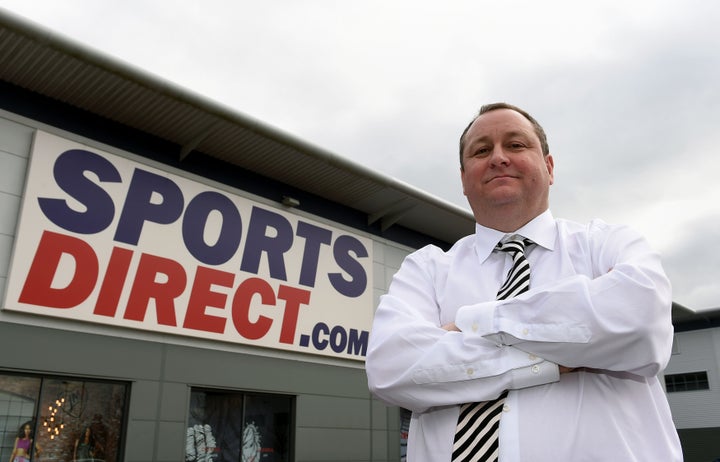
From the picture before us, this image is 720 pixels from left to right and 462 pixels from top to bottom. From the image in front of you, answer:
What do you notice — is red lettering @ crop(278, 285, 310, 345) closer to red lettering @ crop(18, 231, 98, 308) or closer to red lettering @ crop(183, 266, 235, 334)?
red lettering @ crop(183, 266, 235, 334)

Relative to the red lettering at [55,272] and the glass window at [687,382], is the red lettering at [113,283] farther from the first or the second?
the glass window at [687,382]

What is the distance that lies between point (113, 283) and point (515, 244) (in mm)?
7181

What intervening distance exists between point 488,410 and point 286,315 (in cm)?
848

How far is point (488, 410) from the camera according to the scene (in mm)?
1346

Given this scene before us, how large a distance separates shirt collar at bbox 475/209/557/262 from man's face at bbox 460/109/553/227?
0.03m

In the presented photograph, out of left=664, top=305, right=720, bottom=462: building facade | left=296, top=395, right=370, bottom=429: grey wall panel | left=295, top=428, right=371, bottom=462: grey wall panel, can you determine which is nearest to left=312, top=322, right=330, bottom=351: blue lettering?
left=296, top=395, right=370, bottom=429: grey wall panel

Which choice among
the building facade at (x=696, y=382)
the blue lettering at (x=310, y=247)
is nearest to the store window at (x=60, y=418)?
the blue lettering at (x=310, y=247)

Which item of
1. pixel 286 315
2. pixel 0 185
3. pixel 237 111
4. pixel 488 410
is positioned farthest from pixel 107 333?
pixel 488 410

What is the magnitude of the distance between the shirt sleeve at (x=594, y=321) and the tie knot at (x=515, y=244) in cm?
25

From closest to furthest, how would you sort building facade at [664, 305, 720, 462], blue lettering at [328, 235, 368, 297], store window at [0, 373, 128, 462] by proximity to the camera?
store window at [0, 373, 128, 462] < blue lettering at [328, 235, 368, 297] < building facade at [664, 305, 720, 462]

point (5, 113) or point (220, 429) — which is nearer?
point (5, 113)

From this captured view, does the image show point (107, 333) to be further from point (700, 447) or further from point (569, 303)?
point (700, 447)

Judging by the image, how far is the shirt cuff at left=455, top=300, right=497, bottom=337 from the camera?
1377 millimetres

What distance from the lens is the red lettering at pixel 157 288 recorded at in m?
7.83
